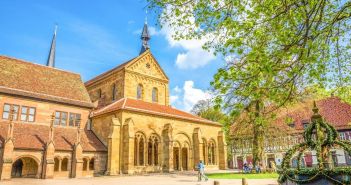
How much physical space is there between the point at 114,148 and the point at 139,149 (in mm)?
3152

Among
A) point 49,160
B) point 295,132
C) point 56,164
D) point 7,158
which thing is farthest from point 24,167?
point 295,132

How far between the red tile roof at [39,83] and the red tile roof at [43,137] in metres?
2.96

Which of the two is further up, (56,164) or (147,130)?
(147,130)

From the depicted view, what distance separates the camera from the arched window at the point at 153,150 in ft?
93.0

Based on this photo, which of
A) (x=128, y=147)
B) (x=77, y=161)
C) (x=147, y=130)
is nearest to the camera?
(x=77, y=161)

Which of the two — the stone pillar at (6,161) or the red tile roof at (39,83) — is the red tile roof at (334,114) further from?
the stone pillar at (6,161)

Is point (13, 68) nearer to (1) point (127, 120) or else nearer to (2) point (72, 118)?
(2) point (72, 118)

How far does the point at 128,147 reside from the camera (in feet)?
82.3

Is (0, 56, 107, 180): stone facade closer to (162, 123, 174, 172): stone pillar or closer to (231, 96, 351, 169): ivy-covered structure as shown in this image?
(162, 123, 174, 172): stone pillar

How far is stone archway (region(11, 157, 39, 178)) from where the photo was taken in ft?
75.4

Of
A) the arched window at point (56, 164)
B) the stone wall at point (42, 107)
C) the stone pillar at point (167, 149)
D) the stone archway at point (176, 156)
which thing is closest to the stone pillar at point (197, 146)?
the stone archway at point (176, 156)

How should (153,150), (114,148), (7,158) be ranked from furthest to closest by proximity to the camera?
1. (153,150)
2. (114,148)
3. (7,158)

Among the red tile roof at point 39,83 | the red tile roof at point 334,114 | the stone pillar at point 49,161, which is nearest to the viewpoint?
the stone pillar at point 49,161

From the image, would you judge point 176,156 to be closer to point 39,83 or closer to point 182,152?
point 182,152
